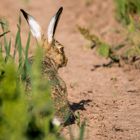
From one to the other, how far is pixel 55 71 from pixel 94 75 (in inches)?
92.4

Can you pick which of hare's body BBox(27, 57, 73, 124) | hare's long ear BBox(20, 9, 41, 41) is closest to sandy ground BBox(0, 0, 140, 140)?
hare's body BBox(27, 57, 73, 124)

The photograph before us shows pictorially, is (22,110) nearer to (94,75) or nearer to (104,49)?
(94,75)

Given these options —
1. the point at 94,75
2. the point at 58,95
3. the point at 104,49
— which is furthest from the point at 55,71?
the point at 104,49

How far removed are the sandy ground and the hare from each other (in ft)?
0.61

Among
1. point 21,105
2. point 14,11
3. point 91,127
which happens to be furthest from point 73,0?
point 21,105

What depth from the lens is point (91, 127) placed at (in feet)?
19.7

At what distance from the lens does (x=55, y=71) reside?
19.7 ft

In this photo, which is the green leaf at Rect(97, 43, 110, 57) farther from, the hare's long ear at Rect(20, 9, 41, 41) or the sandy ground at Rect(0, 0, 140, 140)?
the hare's long ear at Rect(20, 9, 41, 41)

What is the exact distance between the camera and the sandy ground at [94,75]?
20.1 feet

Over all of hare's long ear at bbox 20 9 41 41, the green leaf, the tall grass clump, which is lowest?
the tall grass clump

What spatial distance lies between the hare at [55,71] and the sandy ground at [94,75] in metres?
0.19

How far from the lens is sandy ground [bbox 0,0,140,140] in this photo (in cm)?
612

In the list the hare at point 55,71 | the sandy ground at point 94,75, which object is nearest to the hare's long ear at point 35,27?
the hare at point 55,71

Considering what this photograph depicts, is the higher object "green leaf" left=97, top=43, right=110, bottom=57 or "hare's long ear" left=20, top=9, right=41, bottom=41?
"hare's long ear" left=20, top=9, right=41, bottom=41
